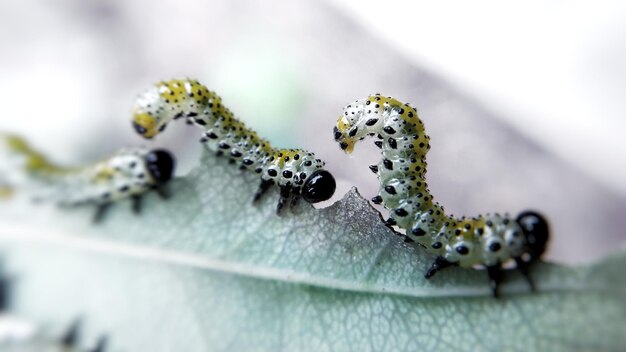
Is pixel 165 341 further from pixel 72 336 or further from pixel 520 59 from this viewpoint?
pixel 520 59

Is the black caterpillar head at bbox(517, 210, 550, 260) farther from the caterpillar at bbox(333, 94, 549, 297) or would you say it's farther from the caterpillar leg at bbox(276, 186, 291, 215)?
the caterpillar leg at bbox(276, 186, 291, 215)

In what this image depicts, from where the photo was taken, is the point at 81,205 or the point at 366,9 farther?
the point at 366,9

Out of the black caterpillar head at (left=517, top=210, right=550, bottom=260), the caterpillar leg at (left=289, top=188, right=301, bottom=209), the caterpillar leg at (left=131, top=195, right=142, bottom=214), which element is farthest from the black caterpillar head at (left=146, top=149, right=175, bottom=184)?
the black caterpillar head at (left=517, top=210, right=550, bottom=260)

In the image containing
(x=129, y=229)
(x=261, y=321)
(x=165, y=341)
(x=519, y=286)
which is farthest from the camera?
(x=129, y=229)

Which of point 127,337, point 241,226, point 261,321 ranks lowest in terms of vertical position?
point 127,337

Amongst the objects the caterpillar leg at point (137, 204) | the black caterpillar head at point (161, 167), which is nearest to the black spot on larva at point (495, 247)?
the black caterpillar head at point (161, 167)

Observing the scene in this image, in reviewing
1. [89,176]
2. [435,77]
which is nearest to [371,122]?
[89,176]

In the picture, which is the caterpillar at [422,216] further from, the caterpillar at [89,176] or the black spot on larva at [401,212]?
the caterpillar at [89,176]

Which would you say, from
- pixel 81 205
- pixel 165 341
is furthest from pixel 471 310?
pixel 81 205
